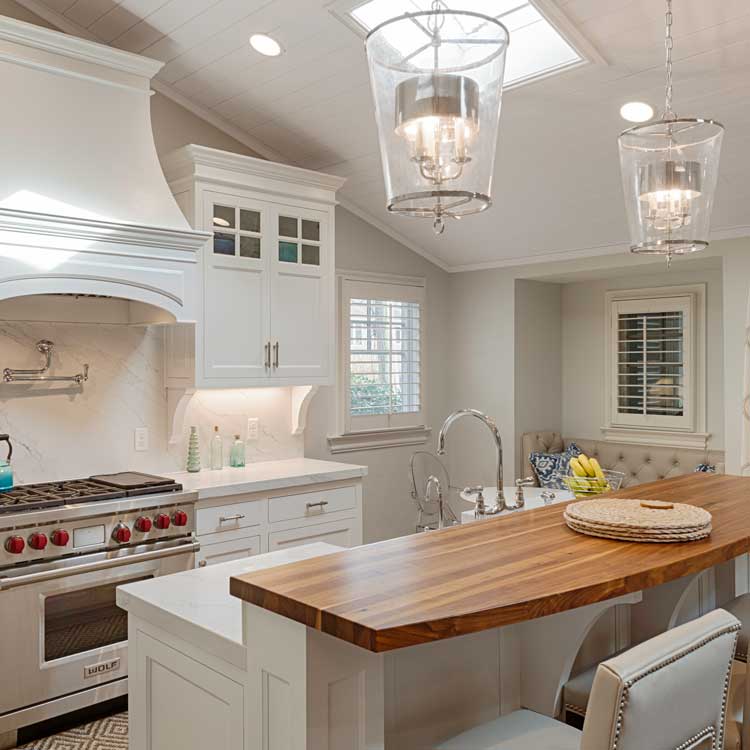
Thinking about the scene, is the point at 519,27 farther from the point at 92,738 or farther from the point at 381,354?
the point at 92,738

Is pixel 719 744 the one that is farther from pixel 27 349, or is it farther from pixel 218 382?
pixel 27 349

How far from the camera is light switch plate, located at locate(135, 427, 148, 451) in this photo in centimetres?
393

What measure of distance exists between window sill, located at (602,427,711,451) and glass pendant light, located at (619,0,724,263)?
3389 mm

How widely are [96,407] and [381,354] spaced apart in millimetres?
2140

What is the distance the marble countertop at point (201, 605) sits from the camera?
4.73 ft

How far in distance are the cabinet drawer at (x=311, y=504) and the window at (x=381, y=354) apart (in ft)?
3.10

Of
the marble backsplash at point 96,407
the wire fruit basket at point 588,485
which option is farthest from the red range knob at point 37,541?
the wire fruit basket at point 588,485

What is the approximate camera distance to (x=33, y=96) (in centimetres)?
322

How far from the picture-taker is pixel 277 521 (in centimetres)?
385

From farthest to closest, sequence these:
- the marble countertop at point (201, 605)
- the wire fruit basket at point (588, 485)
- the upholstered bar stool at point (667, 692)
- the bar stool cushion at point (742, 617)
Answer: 1. the wire fruit basket at point (588, 485)
2. the bar stool cushion at point (742, 617)
3. the marble countertop at point (201, 605)
4. the upholstered bar stool at point (667, 692)

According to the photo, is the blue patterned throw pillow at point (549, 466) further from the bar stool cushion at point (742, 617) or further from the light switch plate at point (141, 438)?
the bar stool cushion at point (742, 617)

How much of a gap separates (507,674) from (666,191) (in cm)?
132

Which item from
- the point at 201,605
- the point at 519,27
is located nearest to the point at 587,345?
the point at 519,27

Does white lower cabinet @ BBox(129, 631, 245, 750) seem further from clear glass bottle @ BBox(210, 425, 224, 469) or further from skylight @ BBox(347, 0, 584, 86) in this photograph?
skylight @ BBox(347, 0, 584, 86)
